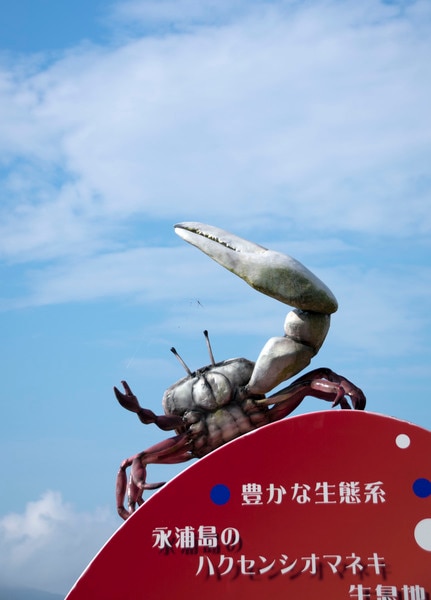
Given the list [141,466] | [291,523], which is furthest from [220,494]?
[141,466]

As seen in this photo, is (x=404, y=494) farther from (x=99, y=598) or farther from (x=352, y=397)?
(x=99, y=598)

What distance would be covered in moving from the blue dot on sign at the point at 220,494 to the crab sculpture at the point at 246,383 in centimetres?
110

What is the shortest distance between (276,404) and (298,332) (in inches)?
24.9

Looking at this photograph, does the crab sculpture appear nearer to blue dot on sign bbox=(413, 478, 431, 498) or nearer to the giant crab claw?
the giant crab claw

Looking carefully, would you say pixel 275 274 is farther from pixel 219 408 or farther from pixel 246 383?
pixel 219 408

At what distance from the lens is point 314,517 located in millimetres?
7109

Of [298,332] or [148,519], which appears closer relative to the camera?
[148,519]

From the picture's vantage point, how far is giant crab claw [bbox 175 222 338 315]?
8.18 metres

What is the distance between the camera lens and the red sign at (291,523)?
6.95 m

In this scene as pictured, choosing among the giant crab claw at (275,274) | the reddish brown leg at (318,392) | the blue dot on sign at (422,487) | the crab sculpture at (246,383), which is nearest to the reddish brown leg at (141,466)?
the crab sculpture at (246,383)

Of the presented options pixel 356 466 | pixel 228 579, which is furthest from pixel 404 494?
pixel 228 579

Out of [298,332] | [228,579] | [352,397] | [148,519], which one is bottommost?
[228,579]

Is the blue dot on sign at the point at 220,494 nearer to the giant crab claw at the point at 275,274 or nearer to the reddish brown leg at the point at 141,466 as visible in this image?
the reddish brown leg at the point at 141,466

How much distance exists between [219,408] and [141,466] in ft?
2.53
